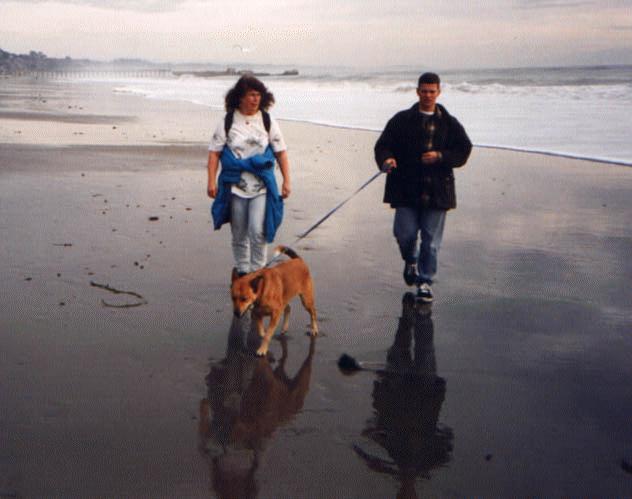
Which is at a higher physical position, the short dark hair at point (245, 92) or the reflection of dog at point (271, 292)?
the short dark hair at point (245, 92)

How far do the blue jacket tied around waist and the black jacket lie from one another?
3.55 ft

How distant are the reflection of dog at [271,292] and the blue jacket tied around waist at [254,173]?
0.76m

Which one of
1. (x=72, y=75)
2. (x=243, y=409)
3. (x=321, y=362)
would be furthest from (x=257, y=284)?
(x=72, y=75)

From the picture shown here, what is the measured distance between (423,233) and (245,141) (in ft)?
6.39

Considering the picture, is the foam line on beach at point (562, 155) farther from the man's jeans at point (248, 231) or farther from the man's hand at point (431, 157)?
the man's jeans at point (248, 231)

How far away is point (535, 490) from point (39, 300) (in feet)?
14.7

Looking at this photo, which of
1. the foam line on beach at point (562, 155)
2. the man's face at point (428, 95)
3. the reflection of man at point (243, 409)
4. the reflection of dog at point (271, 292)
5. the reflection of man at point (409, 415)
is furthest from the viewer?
the foam line on beach at point (562, 155)

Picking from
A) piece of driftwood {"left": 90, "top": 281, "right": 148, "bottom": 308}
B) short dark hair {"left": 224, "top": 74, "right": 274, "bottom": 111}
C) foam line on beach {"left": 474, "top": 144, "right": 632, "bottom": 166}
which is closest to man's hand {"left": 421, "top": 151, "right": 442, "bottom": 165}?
short dark hair {"left": 224, "top": 74, "right": 274, "bottom": 111}

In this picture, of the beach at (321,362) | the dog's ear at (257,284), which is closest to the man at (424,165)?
the beach at (321,362)

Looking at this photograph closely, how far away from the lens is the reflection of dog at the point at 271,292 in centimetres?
506

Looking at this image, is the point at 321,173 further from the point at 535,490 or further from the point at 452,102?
the point at 452,102

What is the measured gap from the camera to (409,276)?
7031 mm

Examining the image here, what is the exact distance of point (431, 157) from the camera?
21.6 ft

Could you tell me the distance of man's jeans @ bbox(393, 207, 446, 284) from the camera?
684 centimetres
